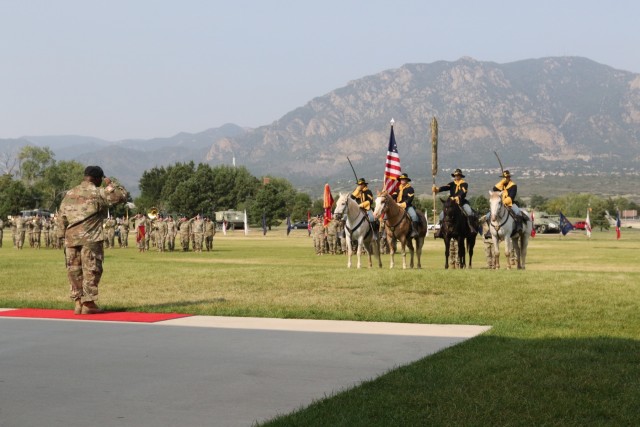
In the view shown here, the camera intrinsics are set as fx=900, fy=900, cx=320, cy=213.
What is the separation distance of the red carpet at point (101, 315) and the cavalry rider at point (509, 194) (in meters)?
12.0

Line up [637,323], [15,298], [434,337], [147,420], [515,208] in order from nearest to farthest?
1. [147,420]
2. [434,337]
3. [637,323]
4. [15,298]
5. [515,208]

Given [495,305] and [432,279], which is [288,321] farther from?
[432,279]

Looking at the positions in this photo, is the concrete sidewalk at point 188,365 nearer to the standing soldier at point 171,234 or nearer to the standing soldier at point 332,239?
the standing soldier at point 332,239

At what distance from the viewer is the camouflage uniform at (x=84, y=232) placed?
1307cm

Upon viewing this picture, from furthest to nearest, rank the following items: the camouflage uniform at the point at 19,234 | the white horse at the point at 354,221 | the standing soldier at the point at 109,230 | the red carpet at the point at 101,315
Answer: the camouflage uniform at the point at 19,234
the standing soldier at the point at 109,230
the white horse at the point at 354,221
the red carpet at the point at 101,315

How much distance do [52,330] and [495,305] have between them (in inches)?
264

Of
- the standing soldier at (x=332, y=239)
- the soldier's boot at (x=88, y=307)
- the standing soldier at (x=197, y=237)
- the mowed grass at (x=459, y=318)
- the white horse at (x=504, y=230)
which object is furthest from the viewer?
the standing soldier at (x=197, y=237)

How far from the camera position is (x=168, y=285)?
18.8m

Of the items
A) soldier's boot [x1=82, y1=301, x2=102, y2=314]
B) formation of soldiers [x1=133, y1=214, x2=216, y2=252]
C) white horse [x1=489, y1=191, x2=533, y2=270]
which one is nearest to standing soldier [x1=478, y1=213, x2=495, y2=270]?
white horse [x1=489, y1=191, x2=533, y2=270]

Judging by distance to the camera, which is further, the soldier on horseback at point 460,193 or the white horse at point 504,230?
the soldier on horseback at point 460,193

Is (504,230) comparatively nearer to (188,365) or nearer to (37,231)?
(188,365)

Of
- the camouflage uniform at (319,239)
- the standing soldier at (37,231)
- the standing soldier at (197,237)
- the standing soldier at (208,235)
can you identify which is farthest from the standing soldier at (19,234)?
the camouflage uniform at (319,239)

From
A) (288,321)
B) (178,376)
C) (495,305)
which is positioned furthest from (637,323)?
(178,376)

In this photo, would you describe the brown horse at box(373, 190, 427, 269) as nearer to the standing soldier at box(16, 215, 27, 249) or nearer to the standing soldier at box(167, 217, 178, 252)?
the standing soldier at box(167, 217, 178, 252)
